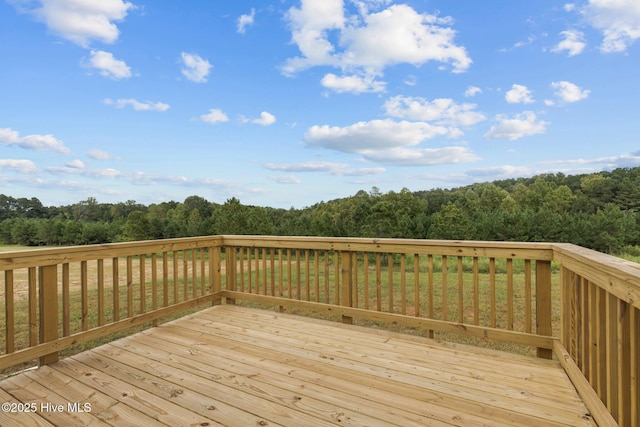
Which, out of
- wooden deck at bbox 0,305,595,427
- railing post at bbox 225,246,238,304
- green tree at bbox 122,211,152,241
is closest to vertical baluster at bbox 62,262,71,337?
wooden deck at bbox 0,305,595,427

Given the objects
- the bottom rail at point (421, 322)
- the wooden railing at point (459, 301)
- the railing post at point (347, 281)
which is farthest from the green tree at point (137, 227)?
the railing post at point (347, 281)

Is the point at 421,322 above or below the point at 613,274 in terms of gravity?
below

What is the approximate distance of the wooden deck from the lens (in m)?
1.66

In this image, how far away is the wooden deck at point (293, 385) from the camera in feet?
5.43

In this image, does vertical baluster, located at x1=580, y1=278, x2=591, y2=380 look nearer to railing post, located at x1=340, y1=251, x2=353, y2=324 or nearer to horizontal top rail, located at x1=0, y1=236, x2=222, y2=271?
railing post, located at x1=340, y1=251, x2=353, y2=324

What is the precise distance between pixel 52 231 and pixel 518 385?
2241 cm

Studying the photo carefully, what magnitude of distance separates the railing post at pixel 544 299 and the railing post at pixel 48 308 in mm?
3818

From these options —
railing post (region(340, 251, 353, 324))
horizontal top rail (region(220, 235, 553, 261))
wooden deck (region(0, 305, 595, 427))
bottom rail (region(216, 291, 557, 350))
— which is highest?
horizontal top rail (region(220, 235, 553, 261))

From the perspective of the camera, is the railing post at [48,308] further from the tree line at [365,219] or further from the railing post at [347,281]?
the tree line at [365,219]

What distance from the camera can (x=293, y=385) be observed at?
199 centimetres

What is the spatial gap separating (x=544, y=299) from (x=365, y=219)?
17928 mm

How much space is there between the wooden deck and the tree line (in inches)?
595

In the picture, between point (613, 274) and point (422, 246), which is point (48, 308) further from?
point (613, 274)

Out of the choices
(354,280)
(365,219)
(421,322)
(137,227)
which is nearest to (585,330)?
(421,322)
